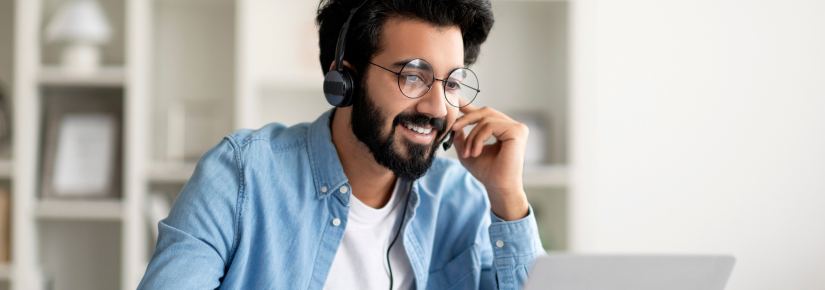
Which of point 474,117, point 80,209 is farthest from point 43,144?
point 474,117

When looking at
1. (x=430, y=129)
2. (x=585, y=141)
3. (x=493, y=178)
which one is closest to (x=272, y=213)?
(x=430, y=129)

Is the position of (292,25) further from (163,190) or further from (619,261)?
(619,261)

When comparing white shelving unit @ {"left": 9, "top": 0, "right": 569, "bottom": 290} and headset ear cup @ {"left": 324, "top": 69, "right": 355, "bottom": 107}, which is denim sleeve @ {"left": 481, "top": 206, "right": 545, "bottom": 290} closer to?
headset ear cup @ {"left": 324, "top": 69, "right": 355, "bottom": 107}

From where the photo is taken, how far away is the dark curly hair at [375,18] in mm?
1021

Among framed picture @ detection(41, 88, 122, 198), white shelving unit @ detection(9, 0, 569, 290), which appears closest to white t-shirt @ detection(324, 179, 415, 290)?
white shelving unit @ detection(9, 0, 569, 290)

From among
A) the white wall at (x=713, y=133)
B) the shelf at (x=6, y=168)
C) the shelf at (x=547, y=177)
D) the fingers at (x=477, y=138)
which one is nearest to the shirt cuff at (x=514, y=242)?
the fingers at (x=477, y=138)

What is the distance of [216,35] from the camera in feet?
6.92

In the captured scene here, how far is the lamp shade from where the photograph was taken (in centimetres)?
182

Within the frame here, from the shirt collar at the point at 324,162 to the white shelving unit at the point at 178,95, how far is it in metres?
0.83

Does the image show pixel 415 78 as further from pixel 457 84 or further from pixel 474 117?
pixel 474 117

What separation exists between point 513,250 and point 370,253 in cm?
29

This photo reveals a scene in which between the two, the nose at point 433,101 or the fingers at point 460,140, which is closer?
Result: the nose at point 433,101

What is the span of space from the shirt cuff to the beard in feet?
0.65

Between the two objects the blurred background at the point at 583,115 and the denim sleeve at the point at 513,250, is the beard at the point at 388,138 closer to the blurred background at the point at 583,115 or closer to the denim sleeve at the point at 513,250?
the denim sleeve at the point at 513,250
